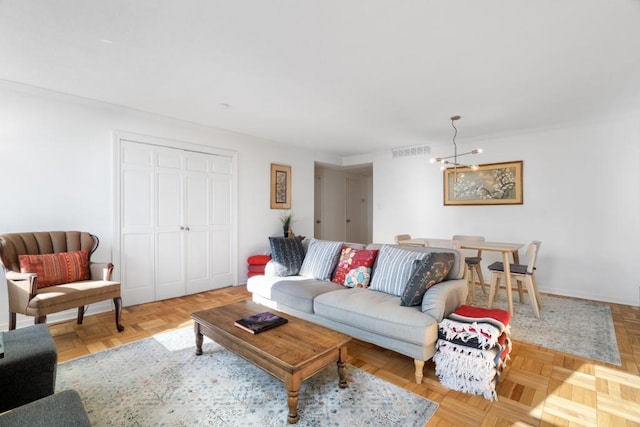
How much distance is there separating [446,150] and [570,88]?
2273mm

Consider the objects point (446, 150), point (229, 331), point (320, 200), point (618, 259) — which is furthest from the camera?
point (320, 200)

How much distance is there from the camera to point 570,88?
297 cm

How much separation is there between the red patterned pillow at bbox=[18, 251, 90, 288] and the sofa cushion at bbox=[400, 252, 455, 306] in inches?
120

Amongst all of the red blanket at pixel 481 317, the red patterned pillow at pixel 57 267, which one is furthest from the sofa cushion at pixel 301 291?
the red patterned pillow at pixel 57 267

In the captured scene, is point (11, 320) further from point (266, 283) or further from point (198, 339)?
point (266, 283)

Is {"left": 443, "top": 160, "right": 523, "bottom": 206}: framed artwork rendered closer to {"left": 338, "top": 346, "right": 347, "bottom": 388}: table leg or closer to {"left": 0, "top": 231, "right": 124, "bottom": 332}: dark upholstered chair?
{"left": 338, "top": 346, "right": 347, "bottom": 388}: table leg

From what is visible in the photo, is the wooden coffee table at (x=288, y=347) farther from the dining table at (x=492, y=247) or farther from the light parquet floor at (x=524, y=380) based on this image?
the dining table at (x=492, y=247)

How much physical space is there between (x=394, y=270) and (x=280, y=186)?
3.17 meters

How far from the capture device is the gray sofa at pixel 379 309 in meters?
2.05

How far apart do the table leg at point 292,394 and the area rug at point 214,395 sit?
5 centimetres

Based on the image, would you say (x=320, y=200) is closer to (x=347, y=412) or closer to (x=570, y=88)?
(x=570, y=88)

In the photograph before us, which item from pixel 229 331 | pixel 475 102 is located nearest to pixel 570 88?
pixel 475 102

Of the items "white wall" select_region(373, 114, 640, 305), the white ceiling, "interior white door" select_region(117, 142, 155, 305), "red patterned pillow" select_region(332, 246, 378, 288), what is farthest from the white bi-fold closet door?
"white wall" select_region(373, 114, 640, 305)

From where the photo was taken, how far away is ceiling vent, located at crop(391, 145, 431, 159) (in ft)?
17.7
